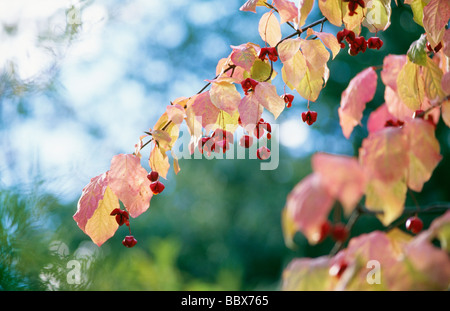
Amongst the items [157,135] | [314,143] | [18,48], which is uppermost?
[18,48]

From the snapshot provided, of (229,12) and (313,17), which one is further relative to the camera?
(229,12)

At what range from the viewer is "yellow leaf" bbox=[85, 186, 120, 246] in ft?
2.48

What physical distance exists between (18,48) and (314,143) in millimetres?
4287

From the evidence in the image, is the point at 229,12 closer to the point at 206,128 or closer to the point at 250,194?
the point at 250,194

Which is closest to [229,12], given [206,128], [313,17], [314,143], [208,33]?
[208,33]

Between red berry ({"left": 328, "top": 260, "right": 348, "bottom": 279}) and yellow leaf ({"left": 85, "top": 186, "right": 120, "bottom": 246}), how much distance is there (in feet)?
1.28

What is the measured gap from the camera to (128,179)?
0.72 metres

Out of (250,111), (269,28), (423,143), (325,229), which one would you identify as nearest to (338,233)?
(325,229)

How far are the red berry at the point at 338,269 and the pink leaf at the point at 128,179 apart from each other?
13.0 inches

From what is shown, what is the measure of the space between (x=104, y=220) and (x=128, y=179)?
0.10 metres

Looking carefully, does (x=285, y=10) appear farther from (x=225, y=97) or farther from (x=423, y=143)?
(x=423, y=143)

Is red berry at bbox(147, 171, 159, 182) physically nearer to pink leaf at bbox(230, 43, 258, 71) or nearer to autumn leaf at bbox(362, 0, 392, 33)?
pink leaf at bbox(230, 43, 258, 71)

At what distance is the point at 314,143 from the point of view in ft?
18.7
